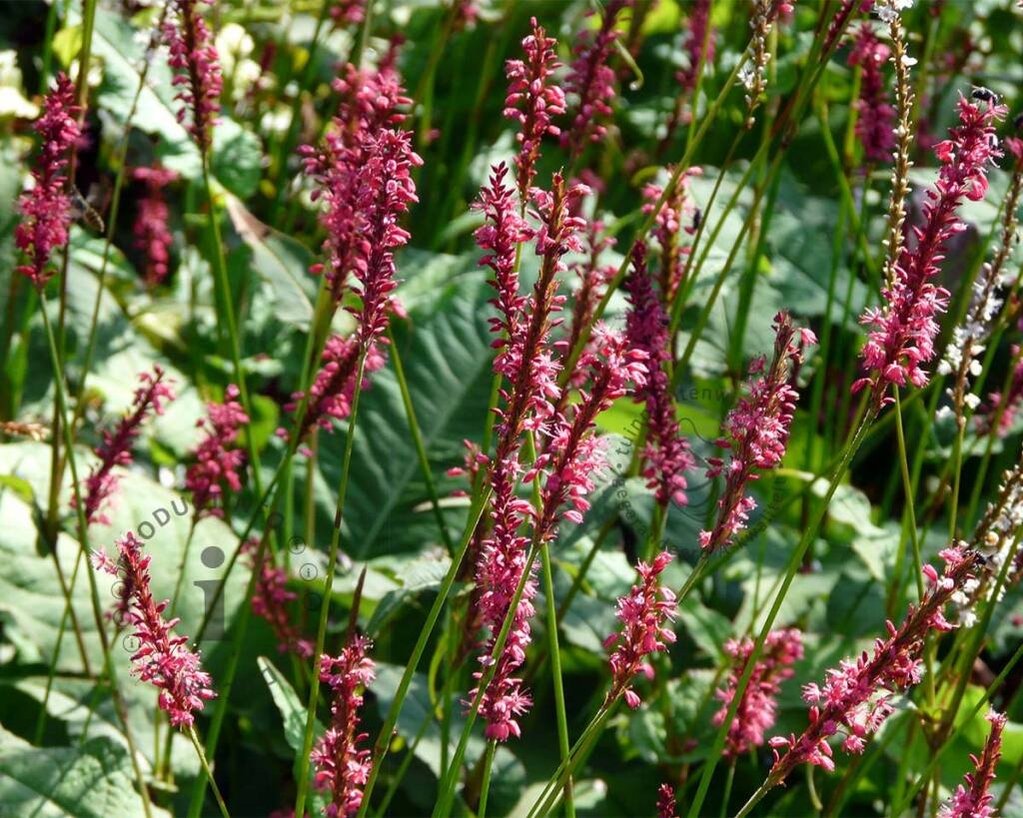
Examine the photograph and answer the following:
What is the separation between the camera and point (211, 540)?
2.25 m

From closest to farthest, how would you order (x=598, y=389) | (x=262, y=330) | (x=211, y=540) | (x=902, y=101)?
(x=598, y=389) → (x=902, y=101) → (x=211, y=540) → (x=262, y=330)

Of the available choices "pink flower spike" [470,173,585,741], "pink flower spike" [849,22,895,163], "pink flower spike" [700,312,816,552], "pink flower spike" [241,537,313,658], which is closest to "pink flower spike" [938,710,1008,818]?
"pink flower spike" [700,312,816,552]

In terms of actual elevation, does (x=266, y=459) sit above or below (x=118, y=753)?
above

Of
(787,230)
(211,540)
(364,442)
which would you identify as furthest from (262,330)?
(787,230)

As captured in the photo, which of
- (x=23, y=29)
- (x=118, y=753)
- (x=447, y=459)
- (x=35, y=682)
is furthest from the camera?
(x=23, y=29)

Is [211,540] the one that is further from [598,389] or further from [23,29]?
[23,29]

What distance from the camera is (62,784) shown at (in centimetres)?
178

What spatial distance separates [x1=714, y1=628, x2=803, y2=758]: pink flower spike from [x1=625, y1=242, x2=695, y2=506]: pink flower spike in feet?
0.80

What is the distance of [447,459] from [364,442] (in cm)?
18

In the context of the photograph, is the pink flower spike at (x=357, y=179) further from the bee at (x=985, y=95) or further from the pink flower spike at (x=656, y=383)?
the bee at (x=985, y=95)

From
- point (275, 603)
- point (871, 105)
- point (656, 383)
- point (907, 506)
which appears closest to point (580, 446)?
point (656, 383)

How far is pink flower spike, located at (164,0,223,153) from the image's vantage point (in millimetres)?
1557

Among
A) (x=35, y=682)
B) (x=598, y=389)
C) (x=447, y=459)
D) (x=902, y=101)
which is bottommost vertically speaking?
(x=35, y=682)

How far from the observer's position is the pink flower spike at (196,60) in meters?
1.56
